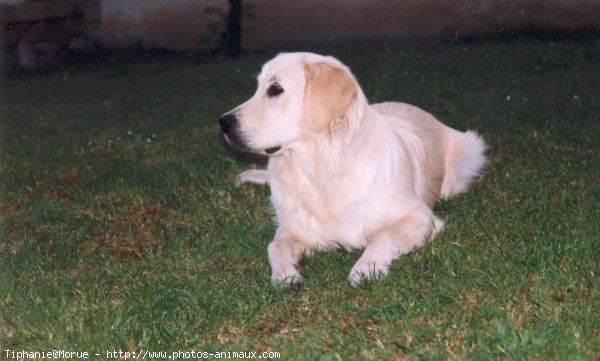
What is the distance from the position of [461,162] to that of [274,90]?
2.19 metres

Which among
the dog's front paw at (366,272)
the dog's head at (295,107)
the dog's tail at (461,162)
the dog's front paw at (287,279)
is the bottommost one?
the dog's tail at (461,162)

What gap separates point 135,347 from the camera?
11.4 feet

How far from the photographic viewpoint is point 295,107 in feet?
14.9

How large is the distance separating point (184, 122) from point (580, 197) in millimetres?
5806

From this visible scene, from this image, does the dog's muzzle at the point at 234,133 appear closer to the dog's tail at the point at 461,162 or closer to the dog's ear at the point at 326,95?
the dog's ear at the point at 326,95

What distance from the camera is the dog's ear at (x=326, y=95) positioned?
14.4 ft

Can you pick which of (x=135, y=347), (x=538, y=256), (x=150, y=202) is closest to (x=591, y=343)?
(x=538, y=256)

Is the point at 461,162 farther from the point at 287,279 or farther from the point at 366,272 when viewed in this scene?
the point at 287,279

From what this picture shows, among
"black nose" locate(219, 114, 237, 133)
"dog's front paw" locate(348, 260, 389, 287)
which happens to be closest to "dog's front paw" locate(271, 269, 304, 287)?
"dog's front paw" locate(348, 260, 389, 287)

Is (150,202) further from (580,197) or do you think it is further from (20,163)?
(580,197)

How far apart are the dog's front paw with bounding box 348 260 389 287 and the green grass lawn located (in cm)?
8

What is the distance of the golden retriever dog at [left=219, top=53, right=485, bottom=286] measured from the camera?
444 centimetres

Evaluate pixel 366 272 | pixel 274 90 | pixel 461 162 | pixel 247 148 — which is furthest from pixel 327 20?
pixel 366 272

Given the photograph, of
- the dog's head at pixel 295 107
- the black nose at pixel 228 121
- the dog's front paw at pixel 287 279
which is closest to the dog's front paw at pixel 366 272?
the dog's front paw at pixel 287 279
